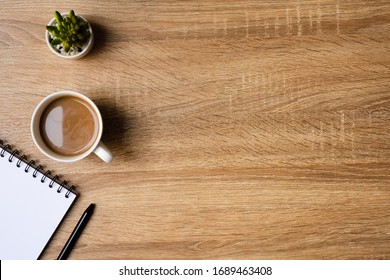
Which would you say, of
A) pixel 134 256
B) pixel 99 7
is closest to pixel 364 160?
pixel 134 256

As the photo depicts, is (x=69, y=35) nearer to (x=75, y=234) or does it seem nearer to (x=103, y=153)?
(x=103, y=153)

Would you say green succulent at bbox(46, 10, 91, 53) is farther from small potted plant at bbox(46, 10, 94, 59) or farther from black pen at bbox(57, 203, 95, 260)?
black pen at bbox(57, 203, 95, 260)

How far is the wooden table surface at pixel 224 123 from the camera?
88 centimetres

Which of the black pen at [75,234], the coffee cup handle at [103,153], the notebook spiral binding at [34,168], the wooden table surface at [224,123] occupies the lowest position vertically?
the black pen at [75,234]

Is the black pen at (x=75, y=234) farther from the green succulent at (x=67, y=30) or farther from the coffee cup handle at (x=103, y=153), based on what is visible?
the green succulent at (x=67, y=30)

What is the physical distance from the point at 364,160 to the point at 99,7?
543 mm

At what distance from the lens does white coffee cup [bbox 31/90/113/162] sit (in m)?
0.82

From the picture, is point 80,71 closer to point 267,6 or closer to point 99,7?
point 99,7

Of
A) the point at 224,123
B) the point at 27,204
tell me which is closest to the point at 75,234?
the point at 27,204

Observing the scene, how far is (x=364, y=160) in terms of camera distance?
2.87 feet

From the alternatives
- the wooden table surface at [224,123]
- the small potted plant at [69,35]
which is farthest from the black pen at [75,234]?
the small potted plant at [69,35]

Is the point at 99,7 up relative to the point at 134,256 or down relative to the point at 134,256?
up

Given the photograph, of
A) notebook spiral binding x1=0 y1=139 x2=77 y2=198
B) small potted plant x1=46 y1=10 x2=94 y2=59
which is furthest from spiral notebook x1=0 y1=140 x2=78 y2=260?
small potted plant x1=46 y1=10 x2=94 y2=59

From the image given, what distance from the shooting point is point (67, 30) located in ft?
2.74
